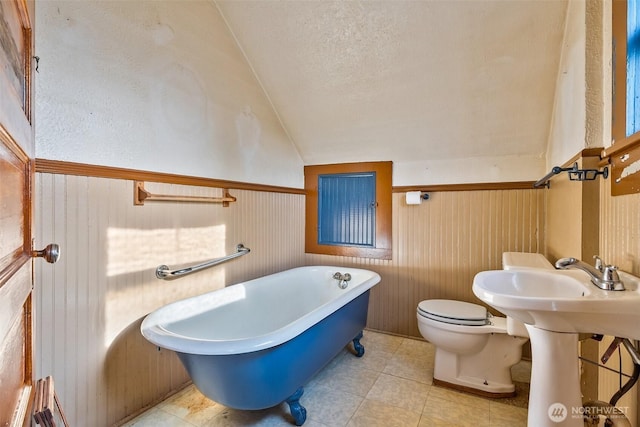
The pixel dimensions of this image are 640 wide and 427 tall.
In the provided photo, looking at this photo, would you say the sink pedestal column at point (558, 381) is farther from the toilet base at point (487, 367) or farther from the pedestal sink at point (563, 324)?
the toilet base at point (487, 367)

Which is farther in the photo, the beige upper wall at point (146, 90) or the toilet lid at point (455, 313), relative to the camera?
the toilet lid at point (455, 313)

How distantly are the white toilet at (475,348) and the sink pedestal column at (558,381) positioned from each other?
33.4 inches

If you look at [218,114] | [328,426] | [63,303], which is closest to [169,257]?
[63,303]

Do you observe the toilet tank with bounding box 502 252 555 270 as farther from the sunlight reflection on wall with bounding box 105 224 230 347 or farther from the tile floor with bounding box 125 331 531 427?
the sunlight reflection on wall with bounding box 105 224 230 347

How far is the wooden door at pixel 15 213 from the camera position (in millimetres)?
507

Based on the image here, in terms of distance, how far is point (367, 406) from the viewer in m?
1.79

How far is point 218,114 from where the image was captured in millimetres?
2195

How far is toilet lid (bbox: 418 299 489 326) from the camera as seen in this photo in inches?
75.5

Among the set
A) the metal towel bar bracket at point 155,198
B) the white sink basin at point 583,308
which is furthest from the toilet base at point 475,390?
the metal towel bar bracket at point 155,198

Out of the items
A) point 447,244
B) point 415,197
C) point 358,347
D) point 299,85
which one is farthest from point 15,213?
point 447,244

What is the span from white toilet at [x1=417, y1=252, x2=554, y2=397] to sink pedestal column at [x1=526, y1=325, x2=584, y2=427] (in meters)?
0.85

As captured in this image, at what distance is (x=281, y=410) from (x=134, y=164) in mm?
1649

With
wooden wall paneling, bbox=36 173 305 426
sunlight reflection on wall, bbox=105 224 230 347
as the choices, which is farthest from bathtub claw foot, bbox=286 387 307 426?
sunlight reflection on wall, bbox=105 224 230 347

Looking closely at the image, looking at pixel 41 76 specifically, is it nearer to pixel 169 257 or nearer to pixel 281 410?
pixel 169 257
